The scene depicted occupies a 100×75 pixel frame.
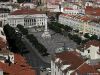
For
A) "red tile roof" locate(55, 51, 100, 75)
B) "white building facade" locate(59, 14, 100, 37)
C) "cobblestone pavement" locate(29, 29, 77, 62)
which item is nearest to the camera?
"red tile roof" locate(55, 51, 100, 75)

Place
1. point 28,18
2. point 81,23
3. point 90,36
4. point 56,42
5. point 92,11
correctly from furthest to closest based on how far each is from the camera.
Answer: point 92,11 < point 28,18 < point 81,23 < point 90,36 < point 56,42

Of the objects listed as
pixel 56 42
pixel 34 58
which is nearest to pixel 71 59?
pixel 34 58

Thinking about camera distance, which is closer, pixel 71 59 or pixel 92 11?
pixel 71 59

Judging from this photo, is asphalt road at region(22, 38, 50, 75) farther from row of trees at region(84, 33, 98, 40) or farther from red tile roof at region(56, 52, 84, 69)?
row of trees at region(84, 33, 98, 40)

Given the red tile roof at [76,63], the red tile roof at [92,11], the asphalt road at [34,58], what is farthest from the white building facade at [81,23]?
the red tile roof at [76,63]

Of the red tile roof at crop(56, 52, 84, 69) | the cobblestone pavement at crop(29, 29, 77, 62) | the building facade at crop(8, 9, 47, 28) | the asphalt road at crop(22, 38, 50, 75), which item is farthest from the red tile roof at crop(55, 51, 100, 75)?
the building facade at crop(8, 9, 47, 28)

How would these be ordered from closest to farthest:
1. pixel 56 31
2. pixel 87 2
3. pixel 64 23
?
pixel 56 31
pixel 64 23
pixel 87 2

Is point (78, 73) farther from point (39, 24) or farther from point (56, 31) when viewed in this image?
point (39, 24)

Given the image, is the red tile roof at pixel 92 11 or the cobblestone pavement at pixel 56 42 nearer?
the cobblestone pavement at pixel 56 42

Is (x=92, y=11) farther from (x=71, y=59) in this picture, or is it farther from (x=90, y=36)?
(x=71, y=59)

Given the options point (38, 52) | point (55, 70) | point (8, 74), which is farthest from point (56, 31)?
point (8, 74)

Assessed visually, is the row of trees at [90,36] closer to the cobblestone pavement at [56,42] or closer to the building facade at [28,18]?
the cobblestone pavement at [56,42]
